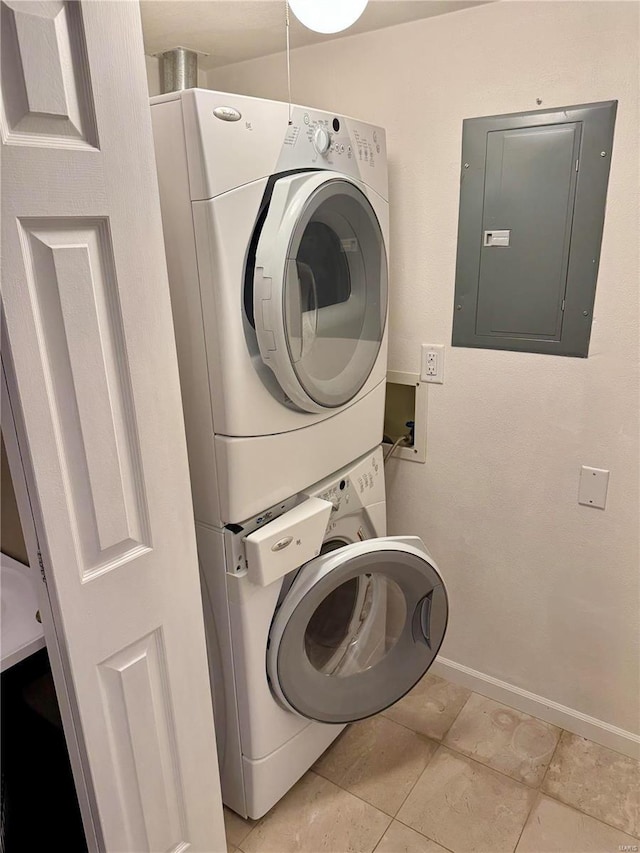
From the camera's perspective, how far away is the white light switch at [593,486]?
1.61 meters

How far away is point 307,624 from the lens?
1494 mm

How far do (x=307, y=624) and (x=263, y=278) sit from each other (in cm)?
87

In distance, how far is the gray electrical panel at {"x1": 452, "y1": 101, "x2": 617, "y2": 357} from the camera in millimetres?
1447

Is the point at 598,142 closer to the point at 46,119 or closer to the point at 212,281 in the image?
the point at 212,281

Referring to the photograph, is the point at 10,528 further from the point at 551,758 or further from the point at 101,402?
the point at 551,758

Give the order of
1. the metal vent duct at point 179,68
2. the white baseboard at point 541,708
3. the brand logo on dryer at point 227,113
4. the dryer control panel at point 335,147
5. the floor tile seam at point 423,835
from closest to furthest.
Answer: the brand logo on dryer at point 227,113 → the dryer control panel at point 335,147 → the floor tile seam at point 423,835 → the metal vent duct at point 179,68 → the white baseboard at point 541,708

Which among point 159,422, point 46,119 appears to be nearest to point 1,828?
point 159,422

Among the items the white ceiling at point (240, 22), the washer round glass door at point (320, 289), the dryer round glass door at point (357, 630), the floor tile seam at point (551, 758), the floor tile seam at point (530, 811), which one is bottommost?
the floor tile seam at point (530, 811)

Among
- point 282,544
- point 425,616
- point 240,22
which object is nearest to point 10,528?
point 282,544

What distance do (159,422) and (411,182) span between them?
111 cm

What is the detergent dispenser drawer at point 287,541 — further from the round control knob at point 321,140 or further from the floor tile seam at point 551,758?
the floor tile seam at point 551,758

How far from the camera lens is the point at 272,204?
120 centimetres

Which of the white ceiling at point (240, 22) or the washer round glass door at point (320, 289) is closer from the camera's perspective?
the washer round glass door at point (320, 289)

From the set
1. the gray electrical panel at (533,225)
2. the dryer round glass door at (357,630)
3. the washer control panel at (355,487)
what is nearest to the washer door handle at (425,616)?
the dryer round glass door at (357,630)
